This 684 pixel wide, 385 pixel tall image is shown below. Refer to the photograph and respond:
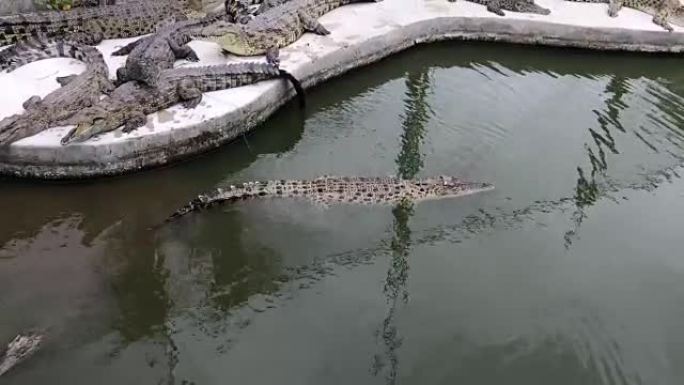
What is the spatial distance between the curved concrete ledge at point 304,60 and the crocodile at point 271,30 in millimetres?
126

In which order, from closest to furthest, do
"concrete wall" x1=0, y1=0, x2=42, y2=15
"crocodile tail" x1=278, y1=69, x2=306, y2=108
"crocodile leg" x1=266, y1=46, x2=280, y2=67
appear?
"crocodile tail" x1=278, y1=69, x2=306, y2=108 < "crocodile leg" x1=266, y1=46, x2=280, y2=67 < "concrete wall" x1=0, y1=0, x2=42, y2=15

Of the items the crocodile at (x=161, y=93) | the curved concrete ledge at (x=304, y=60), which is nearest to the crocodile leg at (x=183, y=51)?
the curved concrete ledge at (x=304, y=60)

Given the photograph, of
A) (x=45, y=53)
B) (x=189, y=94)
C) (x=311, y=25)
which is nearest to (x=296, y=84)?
(x=189, y=94)

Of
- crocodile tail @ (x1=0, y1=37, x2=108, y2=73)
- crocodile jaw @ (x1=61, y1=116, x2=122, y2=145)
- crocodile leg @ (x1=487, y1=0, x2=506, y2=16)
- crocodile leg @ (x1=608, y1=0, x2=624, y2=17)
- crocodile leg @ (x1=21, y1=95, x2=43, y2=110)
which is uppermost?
crocodile leg @ (x1=608, y1=0, x2=624, y2=17)

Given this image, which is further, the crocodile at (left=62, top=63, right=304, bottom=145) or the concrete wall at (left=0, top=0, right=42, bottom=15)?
the concrete wall at (left=0, top=0, right=42, bottom=15)

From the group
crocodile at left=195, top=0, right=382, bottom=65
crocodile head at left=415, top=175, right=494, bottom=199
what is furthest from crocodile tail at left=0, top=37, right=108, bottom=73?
crocodile head at left=415, top=175, right=494, bottom=199

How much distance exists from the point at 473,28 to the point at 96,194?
505 centimetres

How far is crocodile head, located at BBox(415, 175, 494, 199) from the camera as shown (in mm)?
5648

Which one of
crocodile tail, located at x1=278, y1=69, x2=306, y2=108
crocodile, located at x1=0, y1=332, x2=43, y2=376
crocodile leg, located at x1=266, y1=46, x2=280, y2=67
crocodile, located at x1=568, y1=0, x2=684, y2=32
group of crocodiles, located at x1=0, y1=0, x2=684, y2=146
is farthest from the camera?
crocodile, located at x1=568, y1=0, x2=684, y2=32

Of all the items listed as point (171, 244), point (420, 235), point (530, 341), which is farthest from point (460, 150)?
point (171, 244)

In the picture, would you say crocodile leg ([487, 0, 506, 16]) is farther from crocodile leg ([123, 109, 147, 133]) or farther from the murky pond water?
crocodile leg ([123, 109, 147, 133])

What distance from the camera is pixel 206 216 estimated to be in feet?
17.7

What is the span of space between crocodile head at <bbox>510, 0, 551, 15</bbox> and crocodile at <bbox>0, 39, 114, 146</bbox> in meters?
5.06

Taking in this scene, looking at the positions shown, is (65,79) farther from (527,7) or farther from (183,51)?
(527,7)
